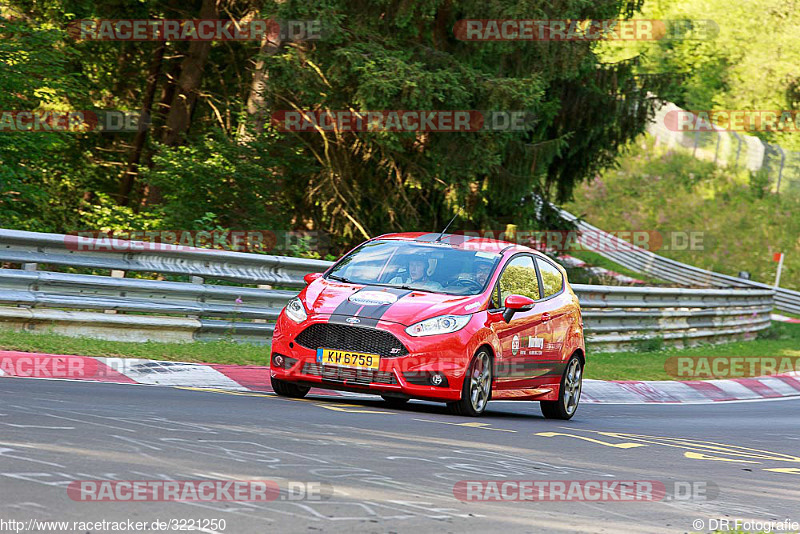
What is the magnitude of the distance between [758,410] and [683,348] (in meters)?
7.77

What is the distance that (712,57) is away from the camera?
240 feet

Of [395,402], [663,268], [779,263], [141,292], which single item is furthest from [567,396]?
[779,263]

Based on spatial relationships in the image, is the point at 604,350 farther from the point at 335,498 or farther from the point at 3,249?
the point at 335,498

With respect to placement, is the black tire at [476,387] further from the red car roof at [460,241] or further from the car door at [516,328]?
the red car roof at [460,241]

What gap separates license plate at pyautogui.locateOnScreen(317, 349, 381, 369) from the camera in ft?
32.5

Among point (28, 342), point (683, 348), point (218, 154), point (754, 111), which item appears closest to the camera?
point (28, 342)

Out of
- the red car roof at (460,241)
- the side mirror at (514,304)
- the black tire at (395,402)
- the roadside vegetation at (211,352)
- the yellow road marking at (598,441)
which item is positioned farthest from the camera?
the red car roof at (460,241)

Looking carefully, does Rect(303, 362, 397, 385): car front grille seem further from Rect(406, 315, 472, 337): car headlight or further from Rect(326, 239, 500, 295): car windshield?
Rect(326, 239, 500, 295): car windshield

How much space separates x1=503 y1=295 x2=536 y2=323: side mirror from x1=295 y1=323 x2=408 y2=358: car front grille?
1.36m

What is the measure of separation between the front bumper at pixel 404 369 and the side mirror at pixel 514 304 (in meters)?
0.71

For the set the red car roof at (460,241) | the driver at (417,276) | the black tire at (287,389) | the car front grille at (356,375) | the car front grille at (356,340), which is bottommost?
the black tire at (287,389)

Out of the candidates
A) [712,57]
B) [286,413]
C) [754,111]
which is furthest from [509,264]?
[712,57]

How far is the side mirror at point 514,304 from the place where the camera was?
1077 cm

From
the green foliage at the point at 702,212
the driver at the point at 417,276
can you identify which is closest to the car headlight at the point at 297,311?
the driver at the point at 417,276
